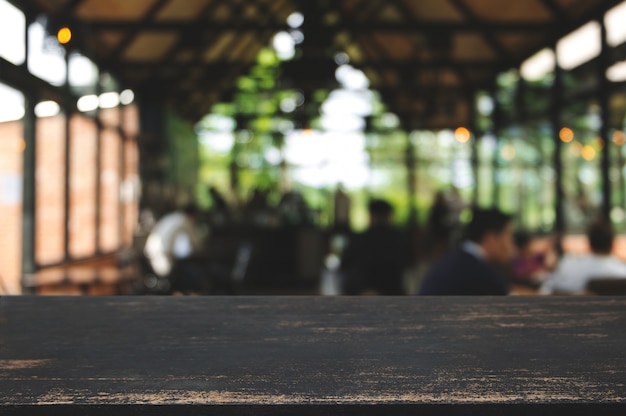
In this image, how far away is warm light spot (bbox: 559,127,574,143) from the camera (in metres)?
7.98

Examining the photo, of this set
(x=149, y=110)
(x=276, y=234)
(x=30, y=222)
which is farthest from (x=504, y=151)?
(x=30, y=222)

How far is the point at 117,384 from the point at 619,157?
6632 mm

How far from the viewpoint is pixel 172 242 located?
7020mm

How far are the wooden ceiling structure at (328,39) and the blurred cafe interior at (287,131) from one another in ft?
0.12

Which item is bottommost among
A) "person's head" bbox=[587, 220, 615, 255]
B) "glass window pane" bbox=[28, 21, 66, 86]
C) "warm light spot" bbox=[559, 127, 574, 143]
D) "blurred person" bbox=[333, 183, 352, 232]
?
"person's head" bbox=[587, 220, 615, 255]

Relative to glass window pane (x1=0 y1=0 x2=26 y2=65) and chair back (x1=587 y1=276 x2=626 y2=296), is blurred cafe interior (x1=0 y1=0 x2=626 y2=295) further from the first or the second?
chair back (x1=587 y1=276 x2=626 y2=296)

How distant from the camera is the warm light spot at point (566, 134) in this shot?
7984 mm

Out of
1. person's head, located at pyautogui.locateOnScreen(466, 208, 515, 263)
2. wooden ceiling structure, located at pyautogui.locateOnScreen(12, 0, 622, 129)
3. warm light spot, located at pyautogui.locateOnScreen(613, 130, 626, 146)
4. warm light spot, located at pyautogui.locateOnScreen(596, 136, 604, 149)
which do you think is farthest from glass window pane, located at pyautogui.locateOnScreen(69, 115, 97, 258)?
person's head, located at pyautogui.locateOnScreen(466, 208, 515, 263)

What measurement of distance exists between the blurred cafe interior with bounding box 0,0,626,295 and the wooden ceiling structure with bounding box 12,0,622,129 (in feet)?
0.12

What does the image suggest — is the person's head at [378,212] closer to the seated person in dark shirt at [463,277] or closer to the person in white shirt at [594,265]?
the person in white shirt at [594,265]

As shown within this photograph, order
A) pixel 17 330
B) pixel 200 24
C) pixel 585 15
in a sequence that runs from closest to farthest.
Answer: pixel 17 330 → pixel 585 15 → pixel 200 24

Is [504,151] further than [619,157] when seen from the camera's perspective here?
Yes

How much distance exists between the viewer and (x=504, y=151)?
11797 millimetres

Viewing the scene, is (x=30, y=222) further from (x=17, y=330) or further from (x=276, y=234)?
(x=17, y=330)
